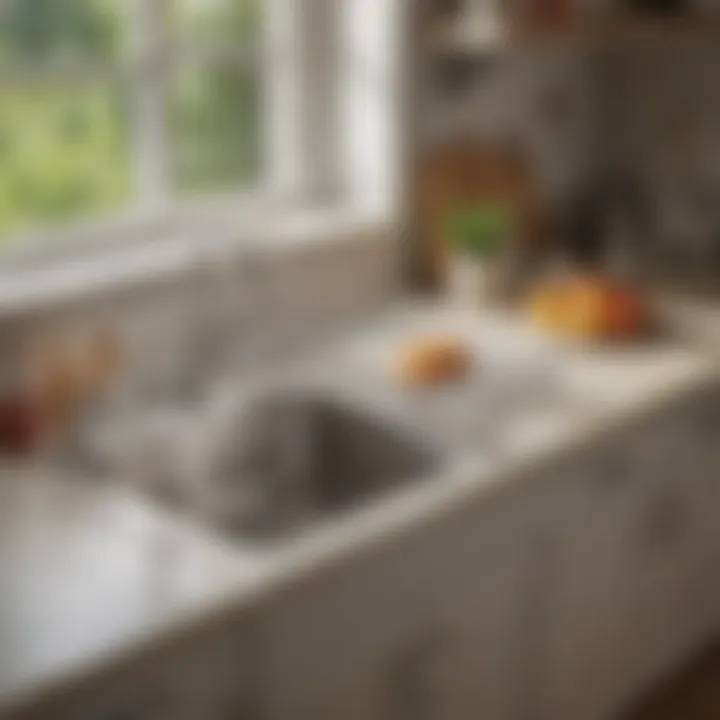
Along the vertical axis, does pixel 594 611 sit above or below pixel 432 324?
below

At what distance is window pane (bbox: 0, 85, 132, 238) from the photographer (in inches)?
73.3

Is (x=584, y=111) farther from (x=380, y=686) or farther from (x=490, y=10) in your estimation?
(x=380, y=686)

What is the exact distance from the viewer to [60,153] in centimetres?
193

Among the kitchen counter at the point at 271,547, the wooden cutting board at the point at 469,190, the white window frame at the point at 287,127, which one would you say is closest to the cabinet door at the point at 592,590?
the kitchen counter at the point at 271,547

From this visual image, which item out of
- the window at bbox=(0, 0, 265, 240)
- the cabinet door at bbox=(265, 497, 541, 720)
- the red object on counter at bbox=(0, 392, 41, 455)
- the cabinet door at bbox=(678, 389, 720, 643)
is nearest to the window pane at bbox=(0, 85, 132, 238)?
the window at bbox=(0, 0, 265, 240)

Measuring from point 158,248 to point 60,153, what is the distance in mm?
227

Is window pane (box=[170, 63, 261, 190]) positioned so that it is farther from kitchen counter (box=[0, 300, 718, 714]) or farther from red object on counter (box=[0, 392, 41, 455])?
red object on counter (box=[0, 392, 41, 455])

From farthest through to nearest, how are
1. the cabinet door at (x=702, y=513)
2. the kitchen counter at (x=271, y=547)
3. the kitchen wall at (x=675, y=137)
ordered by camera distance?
1. the kitchen wall at (x=675, y=137)
2. the cabinet door at (x=702, y=513)
3. the kitchen counter at (x=271, y=547)

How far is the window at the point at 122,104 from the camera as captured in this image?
1.86 m

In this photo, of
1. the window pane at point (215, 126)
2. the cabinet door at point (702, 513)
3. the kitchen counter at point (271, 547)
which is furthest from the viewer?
the window pane at point (215, 126)

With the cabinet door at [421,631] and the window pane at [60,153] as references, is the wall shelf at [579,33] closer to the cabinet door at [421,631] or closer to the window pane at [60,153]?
the window pane at [60,153]

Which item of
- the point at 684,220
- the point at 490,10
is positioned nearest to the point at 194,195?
the point at 490,10

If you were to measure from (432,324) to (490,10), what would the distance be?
55cm

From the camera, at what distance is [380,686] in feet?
4.86
